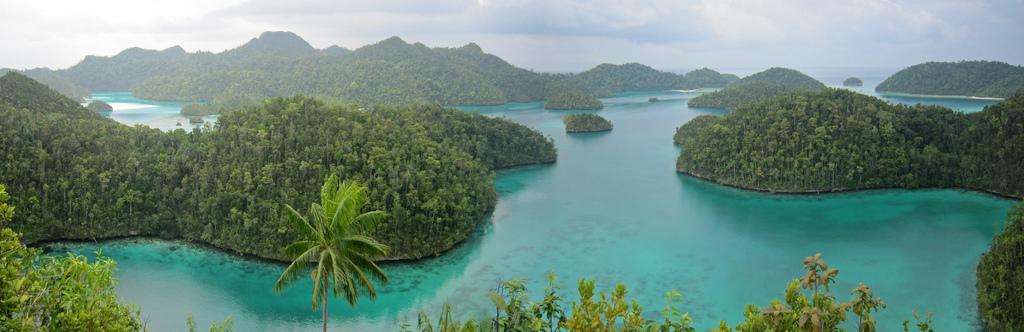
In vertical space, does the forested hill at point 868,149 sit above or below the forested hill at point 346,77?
below

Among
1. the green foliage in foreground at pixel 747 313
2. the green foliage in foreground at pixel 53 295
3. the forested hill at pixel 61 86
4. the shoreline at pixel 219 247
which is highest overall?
the forested hill at pixel 61 86

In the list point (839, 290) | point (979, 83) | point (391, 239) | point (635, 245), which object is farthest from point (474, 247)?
point (979, 83)

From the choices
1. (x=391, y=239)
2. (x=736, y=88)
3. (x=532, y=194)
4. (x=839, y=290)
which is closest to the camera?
(x=839, y=290)

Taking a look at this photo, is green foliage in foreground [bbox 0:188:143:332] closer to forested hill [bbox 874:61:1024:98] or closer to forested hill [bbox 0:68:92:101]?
forested hill [bbox 0:68:92:101]

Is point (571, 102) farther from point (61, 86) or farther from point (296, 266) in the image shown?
point (296, 266)

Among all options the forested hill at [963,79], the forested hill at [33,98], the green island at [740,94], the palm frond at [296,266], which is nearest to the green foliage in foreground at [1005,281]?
the palm frond at [296,266]

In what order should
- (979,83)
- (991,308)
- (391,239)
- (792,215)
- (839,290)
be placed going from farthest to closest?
(979,83) → (792,215) → (391,239) → (839,290) → (991,308)

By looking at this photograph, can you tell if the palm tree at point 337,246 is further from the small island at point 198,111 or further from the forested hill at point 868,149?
the small island at point 198,111

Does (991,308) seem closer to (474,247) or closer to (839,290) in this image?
(839,290)
